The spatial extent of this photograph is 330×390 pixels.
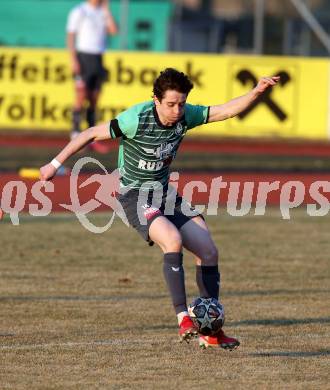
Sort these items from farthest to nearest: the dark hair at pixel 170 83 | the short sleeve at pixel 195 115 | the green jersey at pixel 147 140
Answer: the short sleeve at pixel 195 115
the green jersey at pixel 147 140
the dark hair at pixel 170 83

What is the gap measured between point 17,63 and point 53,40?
399 centimetres

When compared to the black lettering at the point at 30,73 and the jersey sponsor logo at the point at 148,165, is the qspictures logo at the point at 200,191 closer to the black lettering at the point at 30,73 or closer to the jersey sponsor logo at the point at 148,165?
the jersey sponsor logo at the point at 148,165

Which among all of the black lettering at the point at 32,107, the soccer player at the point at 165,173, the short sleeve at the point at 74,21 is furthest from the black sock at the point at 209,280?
the black lettering at the point at 32,107

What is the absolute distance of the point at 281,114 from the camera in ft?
85.7

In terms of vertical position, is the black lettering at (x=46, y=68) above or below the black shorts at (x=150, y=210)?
above

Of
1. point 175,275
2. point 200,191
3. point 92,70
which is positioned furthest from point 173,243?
point 92,70

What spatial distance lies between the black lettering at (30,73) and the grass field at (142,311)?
36.1ft

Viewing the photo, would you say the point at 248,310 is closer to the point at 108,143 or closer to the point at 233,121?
the point at 108,143

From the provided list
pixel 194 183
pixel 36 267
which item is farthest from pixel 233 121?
pixel 36 267

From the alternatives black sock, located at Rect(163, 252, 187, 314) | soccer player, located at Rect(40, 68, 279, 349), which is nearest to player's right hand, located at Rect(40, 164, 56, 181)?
soccer player, located at Rect(40, 68, 279, 349)

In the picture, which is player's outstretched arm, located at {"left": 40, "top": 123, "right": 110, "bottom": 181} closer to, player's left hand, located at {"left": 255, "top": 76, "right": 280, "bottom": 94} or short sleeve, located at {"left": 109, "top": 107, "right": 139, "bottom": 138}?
short sleeve, located at {"left": 109, "top": 107, "right": 139, "bottom": 138}

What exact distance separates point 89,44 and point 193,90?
4.93 meters

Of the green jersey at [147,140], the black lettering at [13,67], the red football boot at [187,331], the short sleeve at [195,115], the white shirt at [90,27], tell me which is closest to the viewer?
Answer: the red football boot at [187,331]

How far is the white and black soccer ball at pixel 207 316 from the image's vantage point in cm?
765
